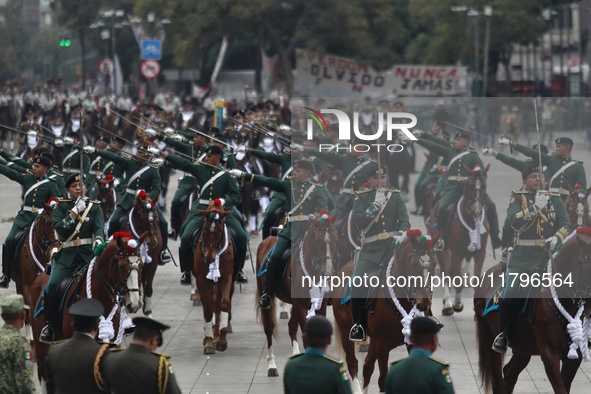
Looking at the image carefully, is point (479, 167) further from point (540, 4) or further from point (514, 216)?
point (540, 4)

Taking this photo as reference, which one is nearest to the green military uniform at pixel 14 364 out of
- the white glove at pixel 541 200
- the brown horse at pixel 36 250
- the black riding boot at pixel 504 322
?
the black riding boot at pixel 504 322

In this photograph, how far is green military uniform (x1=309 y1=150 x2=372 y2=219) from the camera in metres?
19.9

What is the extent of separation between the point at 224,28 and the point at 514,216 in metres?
55.6

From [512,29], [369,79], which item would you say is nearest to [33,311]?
[369,79]

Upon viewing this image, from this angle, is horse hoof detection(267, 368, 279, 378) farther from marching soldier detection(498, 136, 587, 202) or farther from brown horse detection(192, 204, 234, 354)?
marching soldier detection(498, 136, 587, 202)

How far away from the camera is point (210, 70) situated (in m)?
93.1

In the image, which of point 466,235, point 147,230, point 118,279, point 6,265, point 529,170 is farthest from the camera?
point 466,235

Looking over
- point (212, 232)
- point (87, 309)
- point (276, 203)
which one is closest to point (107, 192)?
point (276, 203)

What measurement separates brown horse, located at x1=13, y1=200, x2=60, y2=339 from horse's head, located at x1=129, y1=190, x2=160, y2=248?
5.63 feet

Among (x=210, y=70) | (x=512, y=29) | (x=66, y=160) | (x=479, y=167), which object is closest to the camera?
(x=479, y=167)

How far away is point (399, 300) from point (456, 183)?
649 centimetres

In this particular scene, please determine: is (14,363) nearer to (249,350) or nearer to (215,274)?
(215,274)

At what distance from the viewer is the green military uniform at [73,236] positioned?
15.5 m

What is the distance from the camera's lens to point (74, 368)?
10547 mm
